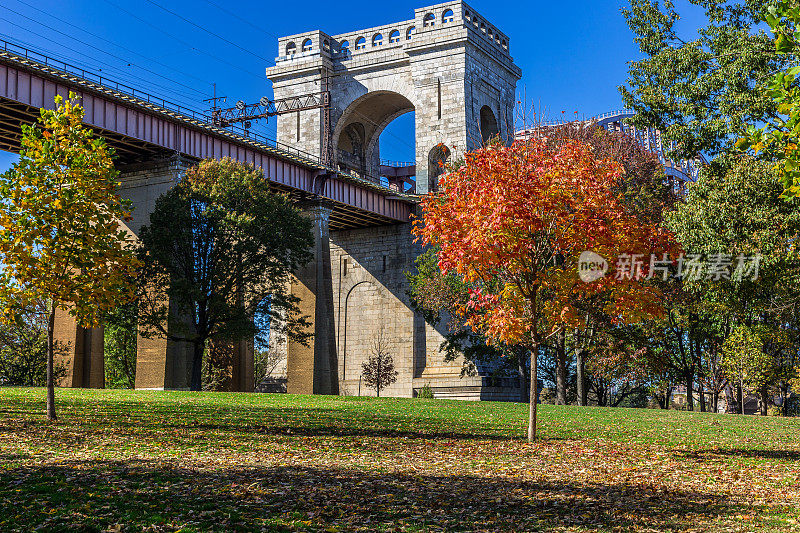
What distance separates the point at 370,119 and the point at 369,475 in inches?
2640

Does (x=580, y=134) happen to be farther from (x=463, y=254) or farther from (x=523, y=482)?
(x=523, y=482)

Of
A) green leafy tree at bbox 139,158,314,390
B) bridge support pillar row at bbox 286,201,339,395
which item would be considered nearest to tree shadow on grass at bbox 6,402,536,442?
green leafy tree at bbox 139,158,314,390

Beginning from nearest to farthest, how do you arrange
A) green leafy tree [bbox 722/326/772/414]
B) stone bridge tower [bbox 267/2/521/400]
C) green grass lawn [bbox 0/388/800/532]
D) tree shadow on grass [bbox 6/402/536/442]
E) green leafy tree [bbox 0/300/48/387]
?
1. green grass lawn [bbox 0/388/800/532]
2. tree shadow on grass [bbox 6/402/536/442]
3. green leafy tree [bbox 722/326/772/414]
4. green leafy tree [bbox 0/300/48/387]
5. stone bridge tower [bbox 267/2/521/400]

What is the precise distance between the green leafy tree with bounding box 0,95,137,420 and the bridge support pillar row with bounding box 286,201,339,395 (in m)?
35.6

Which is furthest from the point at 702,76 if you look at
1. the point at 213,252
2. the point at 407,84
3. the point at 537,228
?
the point at 407,84

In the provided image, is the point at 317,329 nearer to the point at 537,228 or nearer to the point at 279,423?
the point at 279,423

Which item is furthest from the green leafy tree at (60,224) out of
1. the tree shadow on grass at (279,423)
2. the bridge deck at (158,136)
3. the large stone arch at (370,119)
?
the large stone arch at (370,119)

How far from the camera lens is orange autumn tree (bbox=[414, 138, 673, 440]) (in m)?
16.5

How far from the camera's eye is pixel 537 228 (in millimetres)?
16562

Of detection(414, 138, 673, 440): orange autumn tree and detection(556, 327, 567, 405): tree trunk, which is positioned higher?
detection(414, 138, 673, 440): orange autumn tree

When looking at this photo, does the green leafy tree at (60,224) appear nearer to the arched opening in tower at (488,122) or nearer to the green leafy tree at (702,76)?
the green leafy tree at (702,76)

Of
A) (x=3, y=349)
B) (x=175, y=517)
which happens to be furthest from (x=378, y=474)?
(x=3, y=349)

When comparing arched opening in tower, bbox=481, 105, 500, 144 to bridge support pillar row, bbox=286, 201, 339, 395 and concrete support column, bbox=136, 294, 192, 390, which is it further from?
concrete support column, bbox=136, 294, 192, 390

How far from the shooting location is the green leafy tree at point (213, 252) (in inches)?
1631
